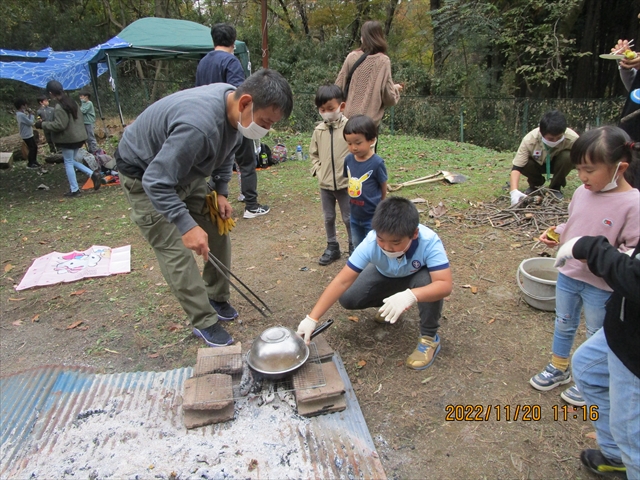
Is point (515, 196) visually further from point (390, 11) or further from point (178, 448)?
point (390, 11)

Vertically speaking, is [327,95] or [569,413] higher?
[327,95]

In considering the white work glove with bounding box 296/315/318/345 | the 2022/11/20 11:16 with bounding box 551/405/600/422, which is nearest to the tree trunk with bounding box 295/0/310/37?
the white work glove with bounding box 296/315/318/345

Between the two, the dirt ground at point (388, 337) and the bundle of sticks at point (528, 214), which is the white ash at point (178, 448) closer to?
the dirt ground at point (388, 337)

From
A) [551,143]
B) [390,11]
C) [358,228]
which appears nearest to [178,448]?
[358,228]

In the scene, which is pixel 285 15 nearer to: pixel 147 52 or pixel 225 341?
A: pixel 147 52

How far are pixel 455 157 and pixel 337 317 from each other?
6412 millimetres

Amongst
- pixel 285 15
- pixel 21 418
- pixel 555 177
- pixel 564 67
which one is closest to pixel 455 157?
pixel 555 177

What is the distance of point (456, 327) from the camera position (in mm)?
3021

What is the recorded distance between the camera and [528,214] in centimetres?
466

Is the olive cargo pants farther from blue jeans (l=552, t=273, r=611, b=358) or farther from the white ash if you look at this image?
blue jeans (l=552, t=273, r=611, b=358)

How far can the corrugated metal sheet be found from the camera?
1942 millimetres

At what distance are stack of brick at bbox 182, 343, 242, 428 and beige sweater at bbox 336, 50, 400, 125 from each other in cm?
275

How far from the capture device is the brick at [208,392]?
2.07m

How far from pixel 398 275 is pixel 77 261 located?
361 cm
